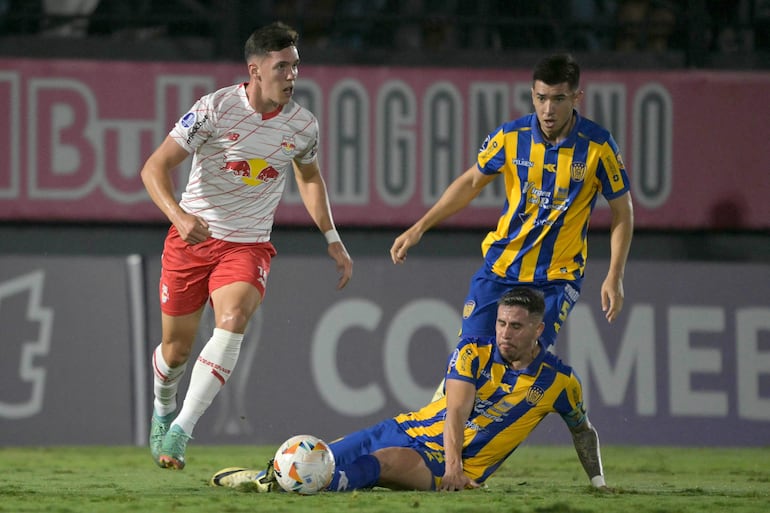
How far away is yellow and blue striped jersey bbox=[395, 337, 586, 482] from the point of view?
6438 millimetres

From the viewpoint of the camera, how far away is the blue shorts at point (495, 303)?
676 cm

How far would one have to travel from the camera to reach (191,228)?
21.1ft

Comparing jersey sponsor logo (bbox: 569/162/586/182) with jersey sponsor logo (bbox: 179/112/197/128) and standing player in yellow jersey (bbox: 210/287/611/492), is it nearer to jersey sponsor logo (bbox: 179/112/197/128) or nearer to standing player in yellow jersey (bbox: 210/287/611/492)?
standing player in yellow jersey (bbox: 210/287/611/492)

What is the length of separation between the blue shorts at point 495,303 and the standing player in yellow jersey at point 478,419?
0.27m

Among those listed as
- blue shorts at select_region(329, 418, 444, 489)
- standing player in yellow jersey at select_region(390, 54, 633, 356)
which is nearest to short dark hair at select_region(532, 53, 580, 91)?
standing player in yellow jersey at select_region(390, 54, 633, 356)

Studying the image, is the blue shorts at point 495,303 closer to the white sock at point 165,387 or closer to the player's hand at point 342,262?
the player's hand at point 342,262

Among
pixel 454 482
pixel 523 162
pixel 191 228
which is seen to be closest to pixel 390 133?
pixel 523 162

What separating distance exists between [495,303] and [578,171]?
2.46 ft

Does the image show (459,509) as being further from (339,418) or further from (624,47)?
(624,47)

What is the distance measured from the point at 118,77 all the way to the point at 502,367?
5042 millimetres

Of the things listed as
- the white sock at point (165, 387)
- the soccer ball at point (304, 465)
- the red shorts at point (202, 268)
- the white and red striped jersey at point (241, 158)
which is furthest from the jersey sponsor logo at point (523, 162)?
the white sock at point (165, 387)

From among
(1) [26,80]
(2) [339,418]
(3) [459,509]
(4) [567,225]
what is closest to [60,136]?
(1) [26,80]

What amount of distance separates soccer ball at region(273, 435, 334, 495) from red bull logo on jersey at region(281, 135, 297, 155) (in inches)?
64.9

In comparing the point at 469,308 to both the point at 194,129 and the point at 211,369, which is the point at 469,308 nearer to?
the point at 211,369
